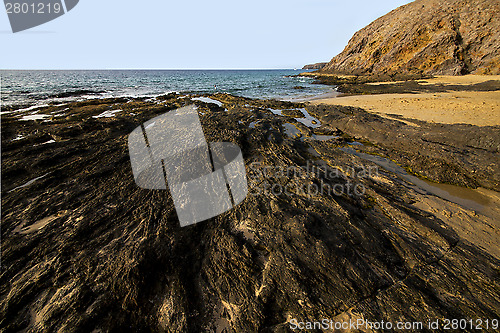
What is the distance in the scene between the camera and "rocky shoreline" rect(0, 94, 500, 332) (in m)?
2.68

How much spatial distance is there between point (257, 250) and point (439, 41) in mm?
49986

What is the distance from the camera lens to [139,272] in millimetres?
3080

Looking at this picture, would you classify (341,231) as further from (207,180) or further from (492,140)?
(492,140)

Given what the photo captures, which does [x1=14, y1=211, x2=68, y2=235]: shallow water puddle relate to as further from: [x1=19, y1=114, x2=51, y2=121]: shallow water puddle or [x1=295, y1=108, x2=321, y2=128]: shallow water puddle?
[x1=19, y1=114, x2=51, y2=121]: shallow water puddle

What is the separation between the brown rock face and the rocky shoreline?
123 ft

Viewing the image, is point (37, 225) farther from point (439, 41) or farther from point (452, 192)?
point (439, 41)

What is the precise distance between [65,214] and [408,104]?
19.8 m

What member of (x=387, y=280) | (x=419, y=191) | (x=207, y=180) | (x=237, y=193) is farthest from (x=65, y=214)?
(x=419, y=191)

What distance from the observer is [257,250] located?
356 cm

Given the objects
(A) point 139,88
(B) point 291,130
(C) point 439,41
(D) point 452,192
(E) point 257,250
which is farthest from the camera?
(A) point 139,88

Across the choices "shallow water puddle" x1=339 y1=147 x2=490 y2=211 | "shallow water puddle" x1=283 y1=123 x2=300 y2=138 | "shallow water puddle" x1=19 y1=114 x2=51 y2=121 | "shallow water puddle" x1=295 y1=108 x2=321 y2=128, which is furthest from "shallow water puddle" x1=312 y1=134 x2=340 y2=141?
Result: "shallow water puddle" x1=19 y1=114 x2=51 y2=121

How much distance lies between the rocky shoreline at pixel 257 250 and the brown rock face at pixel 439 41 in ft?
123

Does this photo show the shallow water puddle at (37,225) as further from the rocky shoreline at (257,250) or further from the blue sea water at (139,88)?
the blue sea water at (139,88)

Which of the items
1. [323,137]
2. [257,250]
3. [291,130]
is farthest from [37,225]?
[323,137]
